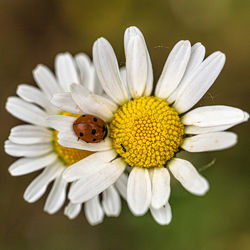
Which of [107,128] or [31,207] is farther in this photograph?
[31,207]

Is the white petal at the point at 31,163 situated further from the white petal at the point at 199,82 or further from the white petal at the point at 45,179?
the white petal at the point at 199,82

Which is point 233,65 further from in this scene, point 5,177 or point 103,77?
point 5,177

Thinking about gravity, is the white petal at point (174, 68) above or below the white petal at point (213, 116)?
above

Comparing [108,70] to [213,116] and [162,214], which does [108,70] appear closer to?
[213,116]

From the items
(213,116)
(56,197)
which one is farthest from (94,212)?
(213,116)

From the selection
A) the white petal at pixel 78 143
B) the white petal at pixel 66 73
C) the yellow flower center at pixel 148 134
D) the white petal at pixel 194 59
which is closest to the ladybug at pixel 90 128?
the white petal at pixel 78 143
